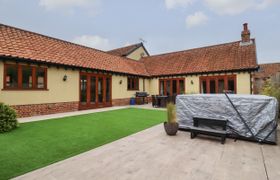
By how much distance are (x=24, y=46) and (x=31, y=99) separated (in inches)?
113

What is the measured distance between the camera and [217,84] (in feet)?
41.9

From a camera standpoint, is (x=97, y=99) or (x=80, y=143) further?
(x=97, y=99)

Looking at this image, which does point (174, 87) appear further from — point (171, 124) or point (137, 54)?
point (171, 124)

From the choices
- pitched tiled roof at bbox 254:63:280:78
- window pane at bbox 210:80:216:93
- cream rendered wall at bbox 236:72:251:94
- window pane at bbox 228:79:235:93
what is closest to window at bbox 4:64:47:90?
window pane at bbox 210:80:216:93

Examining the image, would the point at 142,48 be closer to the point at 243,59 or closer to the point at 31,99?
the point at 243,59

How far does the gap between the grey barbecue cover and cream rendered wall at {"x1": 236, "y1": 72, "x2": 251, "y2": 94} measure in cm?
817

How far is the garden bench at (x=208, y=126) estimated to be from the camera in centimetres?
439

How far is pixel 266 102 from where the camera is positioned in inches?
169

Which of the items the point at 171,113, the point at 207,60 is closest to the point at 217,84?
the point at 207,60

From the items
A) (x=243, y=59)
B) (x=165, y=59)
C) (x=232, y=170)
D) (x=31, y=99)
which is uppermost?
(x=165, y=59)

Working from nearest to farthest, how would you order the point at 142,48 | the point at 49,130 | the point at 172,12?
the point at 49,130 < the point at 172,12 < the point at 142,48

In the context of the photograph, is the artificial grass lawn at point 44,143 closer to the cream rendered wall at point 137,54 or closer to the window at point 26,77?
the window at point 26,77

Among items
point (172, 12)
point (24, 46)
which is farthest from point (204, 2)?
point (24, 46)

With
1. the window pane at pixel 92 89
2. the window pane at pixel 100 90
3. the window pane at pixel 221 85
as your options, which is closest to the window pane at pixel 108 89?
the window pane at pixel 100 90
